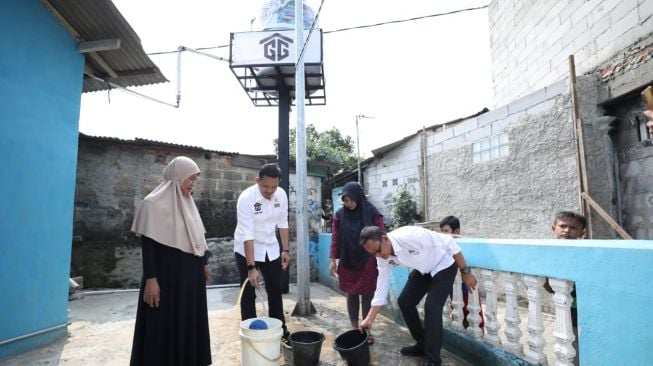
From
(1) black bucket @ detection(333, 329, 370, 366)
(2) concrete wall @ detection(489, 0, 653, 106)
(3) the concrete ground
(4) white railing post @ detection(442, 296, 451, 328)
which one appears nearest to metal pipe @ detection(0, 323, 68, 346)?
(3) the concrete ground

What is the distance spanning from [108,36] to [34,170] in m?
1.62

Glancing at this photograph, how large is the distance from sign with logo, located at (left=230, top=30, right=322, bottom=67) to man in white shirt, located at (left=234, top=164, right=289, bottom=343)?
2.89 metres

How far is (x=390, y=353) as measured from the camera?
2.82m

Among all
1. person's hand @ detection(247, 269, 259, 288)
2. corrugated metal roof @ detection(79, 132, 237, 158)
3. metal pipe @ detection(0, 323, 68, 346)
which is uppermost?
corrugated metal roof @ detection(79, 132, 237, 158)

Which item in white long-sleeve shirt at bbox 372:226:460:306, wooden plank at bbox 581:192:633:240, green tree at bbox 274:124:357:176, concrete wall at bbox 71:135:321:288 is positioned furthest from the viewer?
green tree at bbox 274:124:357:176

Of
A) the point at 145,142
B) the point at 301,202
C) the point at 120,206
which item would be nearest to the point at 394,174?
the point at 301,202

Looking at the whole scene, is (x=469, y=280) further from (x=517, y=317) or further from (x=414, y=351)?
(x=414, y=351)

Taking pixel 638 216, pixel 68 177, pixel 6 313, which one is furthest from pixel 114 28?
pixel 638 216

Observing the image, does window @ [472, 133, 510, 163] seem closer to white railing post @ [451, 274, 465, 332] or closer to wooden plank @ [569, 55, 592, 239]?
wooden plank @ [569, 55, 592, 239]

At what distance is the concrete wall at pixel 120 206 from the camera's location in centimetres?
636

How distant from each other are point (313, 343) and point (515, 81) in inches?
269

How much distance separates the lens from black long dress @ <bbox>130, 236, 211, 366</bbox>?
7.31ft

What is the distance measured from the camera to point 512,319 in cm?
231

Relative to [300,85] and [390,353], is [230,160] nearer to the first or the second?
[300,85]
